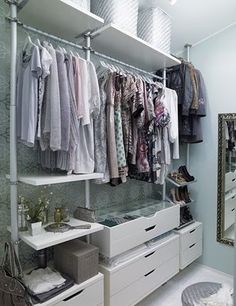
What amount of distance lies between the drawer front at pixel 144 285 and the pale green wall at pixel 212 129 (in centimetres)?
60

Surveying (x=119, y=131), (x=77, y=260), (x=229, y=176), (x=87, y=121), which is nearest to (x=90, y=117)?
(x=87, y=121)

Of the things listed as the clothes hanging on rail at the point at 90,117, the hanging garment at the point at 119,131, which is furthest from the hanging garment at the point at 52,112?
the hanging garment at the point at 119,131

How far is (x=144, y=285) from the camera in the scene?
1884 mm

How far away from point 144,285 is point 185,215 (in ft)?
3.29

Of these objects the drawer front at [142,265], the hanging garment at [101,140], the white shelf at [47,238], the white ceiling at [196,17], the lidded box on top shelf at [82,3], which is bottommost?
the drawer front at [142,265]

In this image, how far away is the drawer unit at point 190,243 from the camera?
235cm

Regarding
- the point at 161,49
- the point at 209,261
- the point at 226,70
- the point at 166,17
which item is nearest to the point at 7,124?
the point at 161,49

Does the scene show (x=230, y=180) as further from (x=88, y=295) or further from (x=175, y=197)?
(x=88, y=295)

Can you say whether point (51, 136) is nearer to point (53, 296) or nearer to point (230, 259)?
point (53, 296)

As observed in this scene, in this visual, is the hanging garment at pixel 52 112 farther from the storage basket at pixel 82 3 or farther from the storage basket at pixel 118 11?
the storage basket at pixel 118 11

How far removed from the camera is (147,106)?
1.89 meters

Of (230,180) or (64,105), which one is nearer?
(64,105)

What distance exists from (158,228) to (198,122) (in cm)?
116

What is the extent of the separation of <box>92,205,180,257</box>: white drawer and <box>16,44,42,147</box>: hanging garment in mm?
824
